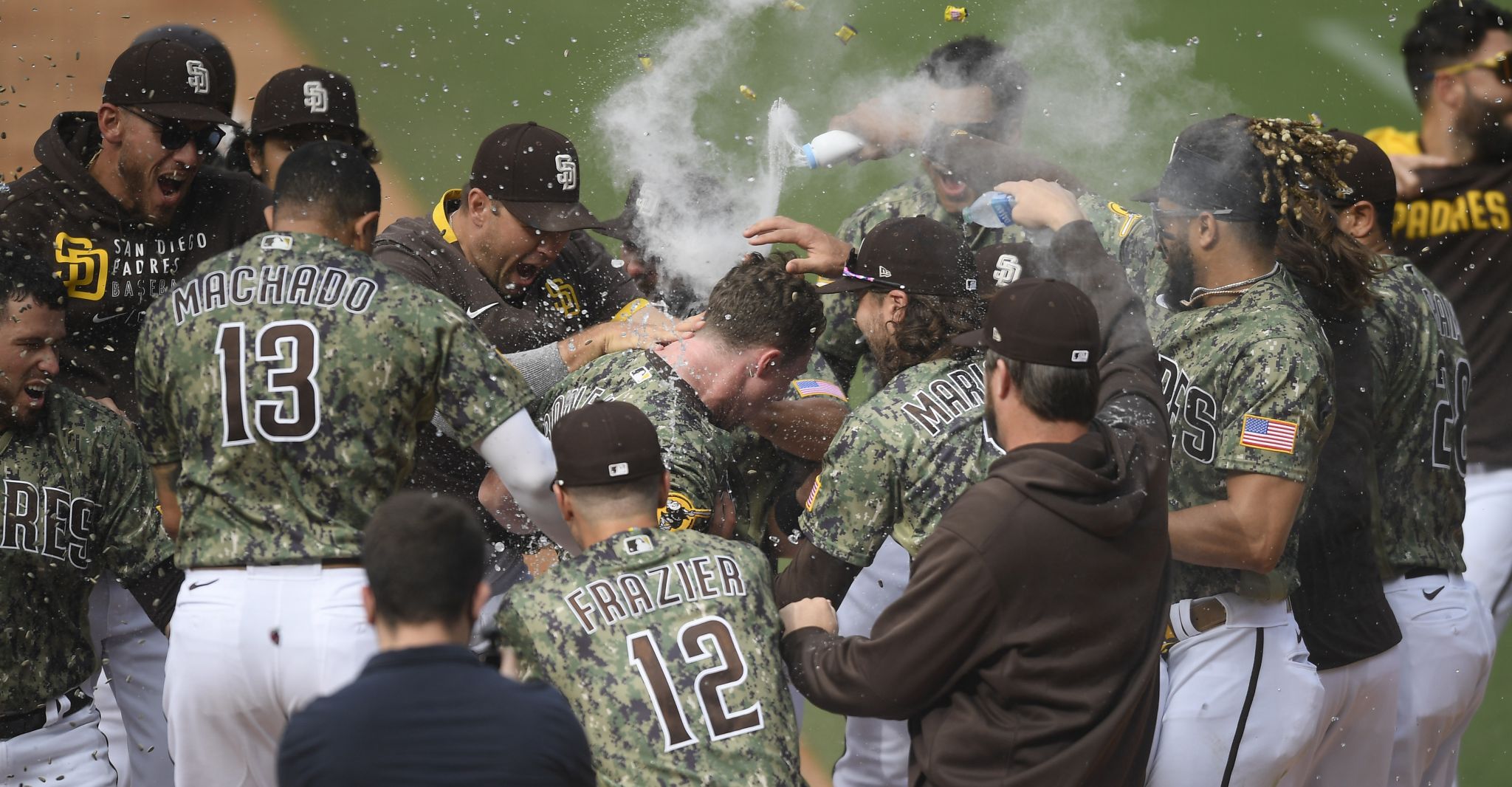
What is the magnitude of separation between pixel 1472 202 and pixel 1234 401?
2248 millimetres

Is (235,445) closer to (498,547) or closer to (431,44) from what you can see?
(498,547)

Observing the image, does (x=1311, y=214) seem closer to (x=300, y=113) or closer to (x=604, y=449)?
(x=604, y=449)

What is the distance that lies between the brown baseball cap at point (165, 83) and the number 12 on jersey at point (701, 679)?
265 cm

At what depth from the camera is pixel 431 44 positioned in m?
7.82

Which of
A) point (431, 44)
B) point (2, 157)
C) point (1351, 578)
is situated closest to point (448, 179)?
point (431, 44)

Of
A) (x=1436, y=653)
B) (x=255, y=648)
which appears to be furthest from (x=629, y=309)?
(x=1436, y=653)

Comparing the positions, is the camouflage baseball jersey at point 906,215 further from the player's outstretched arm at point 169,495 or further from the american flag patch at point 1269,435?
the player's outstretched arm at point 169,495

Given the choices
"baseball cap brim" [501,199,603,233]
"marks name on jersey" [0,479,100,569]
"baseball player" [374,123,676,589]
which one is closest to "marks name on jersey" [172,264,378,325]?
"marks name on jersey" [0,479,100,569]

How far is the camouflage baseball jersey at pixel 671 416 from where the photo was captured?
376cm

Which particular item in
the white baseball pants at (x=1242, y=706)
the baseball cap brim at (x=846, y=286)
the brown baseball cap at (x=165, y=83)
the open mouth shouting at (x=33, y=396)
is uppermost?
the brown baseball cap at (x=165, y=83)

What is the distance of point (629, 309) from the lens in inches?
188

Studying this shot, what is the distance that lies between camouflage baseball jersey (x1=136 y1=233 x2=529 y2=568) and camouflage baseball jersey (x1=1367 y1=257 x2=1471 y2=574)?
2700 mm

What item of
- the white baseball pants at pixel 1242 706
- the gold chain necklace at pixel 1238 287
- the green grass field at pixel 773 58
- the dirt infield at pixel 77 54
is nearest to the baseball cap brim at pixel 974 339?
the gold chain necklace at pixel 1238 287

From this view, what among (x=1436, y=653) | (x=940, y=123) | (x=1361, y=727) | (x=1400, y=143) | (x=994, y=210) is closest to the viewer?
(x=1361, y=727)
